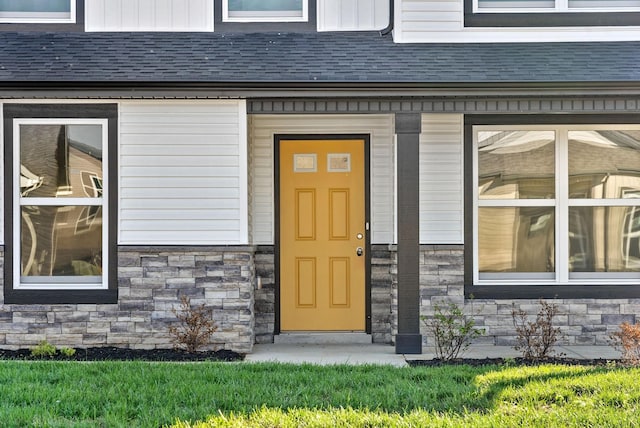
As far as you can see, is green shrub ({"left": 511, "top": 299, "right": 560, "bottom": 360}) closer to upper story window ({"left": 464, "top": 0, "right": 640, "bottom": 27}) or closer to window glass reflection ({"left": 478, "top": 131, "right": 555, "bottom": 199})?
window glass reflection ({"left": 478, "top": 131, "right": 555, "bottom": 199})

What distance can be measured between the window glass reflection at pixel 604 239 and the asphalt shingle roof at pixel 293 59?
1655 mm

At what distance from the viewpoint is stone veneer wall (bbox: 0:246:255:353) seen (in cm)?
759

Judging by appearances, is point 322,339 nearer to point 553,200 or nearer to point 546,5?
point 553,200

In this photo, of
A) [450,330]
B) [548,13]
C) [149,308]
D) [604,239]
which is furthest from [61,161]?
[604,239]

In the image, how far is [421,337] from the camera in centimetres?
756

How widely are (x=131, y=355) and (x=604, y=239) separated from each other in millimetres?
Answer: 5418

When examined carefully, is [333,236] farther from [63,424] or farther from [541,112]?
[63,424]

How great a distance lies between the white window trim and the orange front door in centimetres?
202

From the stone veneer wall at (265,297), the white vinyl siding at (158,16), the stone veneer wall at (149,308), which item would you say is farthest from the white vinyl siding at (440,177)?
the white vinyl siding at (158,16)

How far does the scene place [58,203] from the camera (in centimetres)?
769

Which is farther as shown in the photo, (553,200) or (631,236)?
(631,236)

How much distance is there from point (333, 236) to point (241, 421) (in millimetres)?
3981

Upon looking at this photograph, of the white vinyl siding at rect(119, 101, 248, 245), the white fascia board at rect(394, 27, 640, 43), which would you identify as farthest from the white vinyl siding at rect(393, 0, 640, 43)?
the white vinyl siding at rect(119, 101, 248, 245)

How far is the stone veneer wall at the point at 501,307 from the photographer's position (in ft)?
26.0
